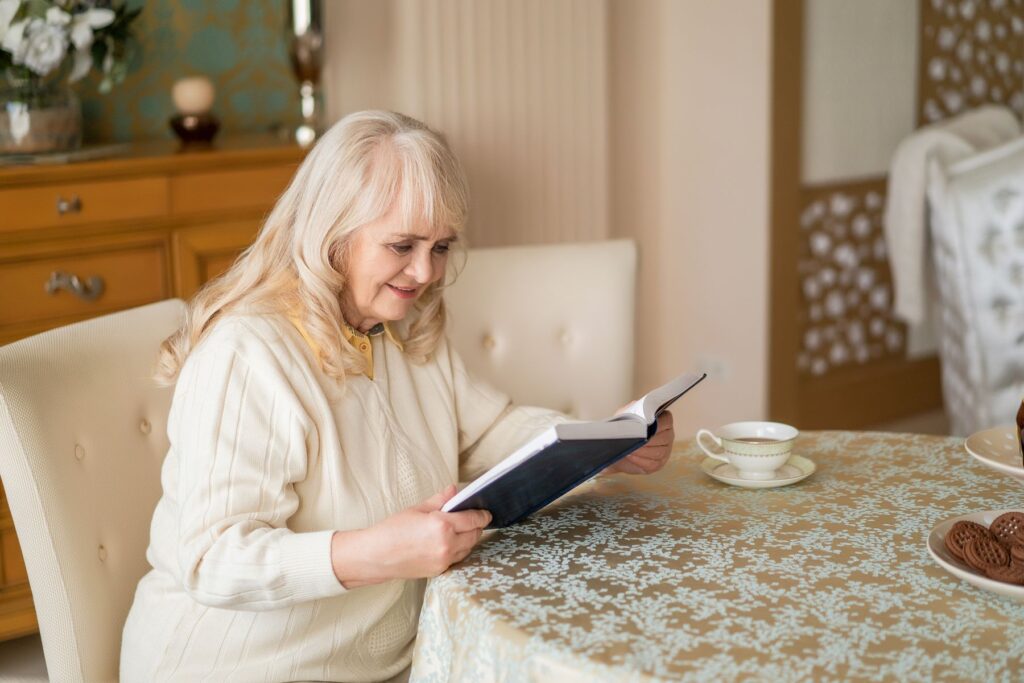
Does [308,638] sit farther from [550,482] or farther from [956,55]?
[956,55]

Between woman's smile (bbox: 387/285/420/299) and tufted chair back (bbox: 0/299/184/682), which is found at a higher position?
woman's smile (bbox: 387/285/420/299)

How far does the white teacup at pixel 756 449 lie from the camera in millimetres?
1686

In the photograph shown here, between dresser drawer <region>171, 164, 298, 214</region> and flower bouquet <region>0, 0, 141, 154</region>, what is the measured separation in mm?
270

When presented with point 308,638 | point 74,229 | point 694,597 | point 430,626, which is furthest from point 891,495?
point 74,229

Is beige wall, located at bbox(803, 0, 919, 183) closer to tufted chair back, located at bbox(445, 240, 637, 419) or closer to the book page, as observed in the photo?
tufted chair back, located at bbox(445, 240, 637, 419)

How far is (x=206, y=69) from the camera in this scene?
3264 millimetres

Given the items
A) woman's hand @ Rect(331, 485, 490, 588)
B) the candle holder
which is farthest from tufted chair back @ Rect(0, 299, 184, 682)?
the candle holder

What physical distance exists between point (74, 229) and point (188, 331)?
38.6 inches

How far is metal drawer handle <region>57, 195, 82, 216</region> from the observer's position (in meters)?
2.56

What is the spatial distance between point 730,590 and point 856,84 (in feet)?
9.83

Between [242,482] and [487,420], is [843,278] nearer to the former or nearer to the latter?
[487,420]

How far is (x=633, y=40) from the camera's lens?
4.17 meters

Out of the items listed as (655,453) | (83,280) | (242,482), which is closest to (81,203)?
(83,280)

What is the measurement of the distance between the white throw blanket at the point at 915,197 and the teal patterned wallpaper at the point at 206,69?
5.92ft
